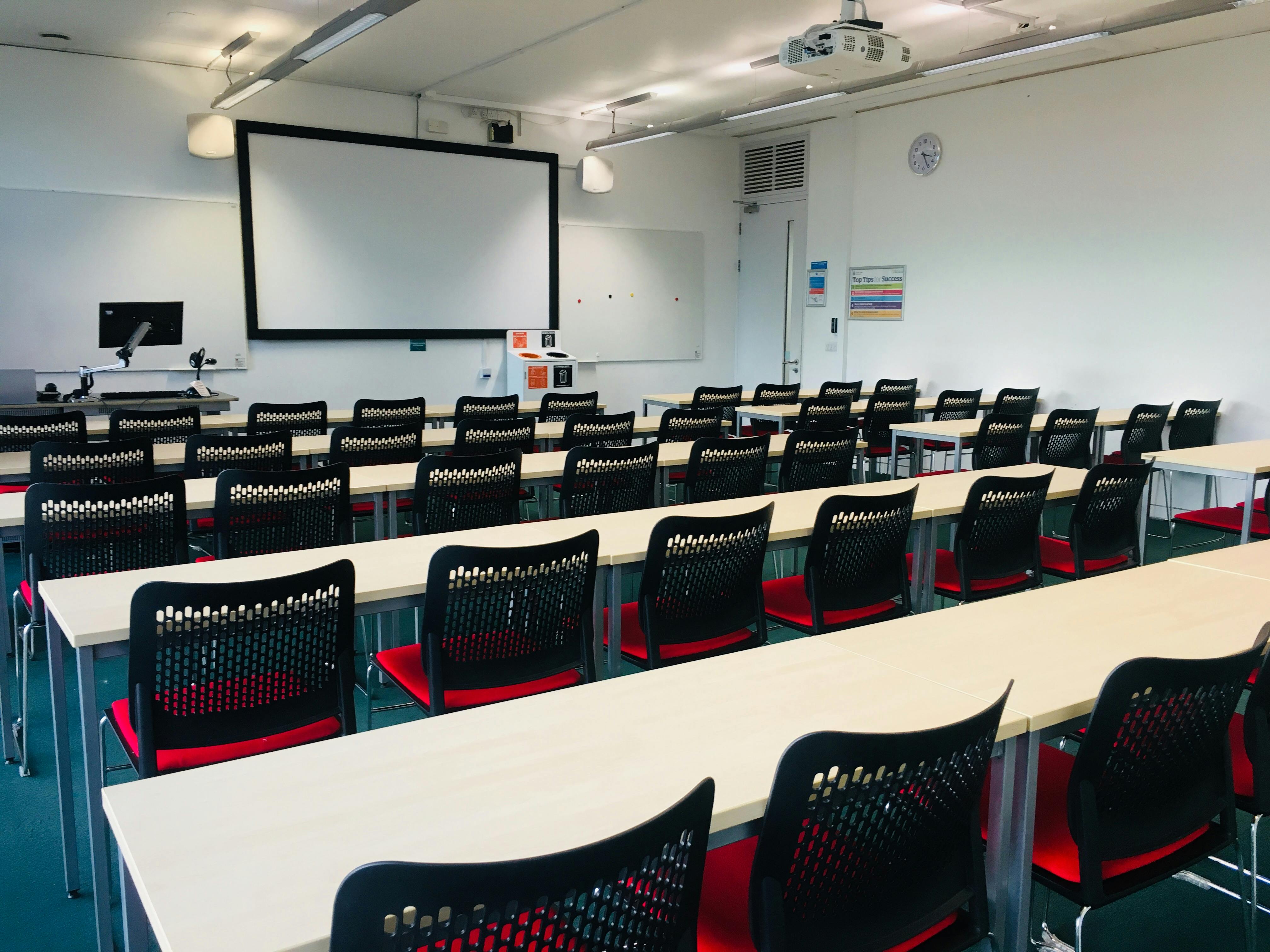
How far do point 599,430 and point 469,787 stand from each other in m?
4.09

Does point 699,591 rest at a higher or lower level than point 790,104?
lower

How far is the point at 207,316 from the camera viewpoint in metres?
8.52

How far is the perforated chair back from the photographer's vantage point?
4398 mm

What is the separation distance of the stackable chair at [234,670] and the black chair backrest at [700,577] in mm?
863

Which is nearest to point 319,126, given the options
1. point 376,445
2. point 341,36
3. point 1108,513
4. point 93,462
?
point 341,36

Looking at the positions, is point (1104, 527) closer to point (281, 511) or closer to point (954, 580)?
point (954, 580)

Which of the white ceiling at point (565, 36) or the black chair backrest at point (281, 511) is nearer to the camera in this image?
the black chair backrest at point (281, 511)

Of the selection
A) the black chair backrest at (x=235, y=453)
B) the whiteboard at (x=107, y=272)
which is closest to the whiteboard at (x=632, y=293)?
the whiteboard at (x=107, y=272)

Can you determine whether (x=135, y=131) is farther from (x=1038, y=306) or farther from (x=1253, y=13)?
(x=1253, y=13)

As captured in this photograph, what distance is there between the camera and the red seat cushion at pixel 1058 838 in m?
1.76

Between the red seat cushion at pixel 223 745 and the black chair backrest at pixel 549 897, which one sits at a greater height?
the black chair backrest at pixel 549 897

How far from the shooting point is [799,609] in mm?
3314

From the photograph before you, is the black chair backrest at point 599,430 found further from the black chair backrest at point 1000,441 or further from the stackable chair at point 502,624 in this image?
the stackable chair at point 502,624

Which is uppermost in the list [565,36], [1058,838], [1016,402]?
[565,36]
